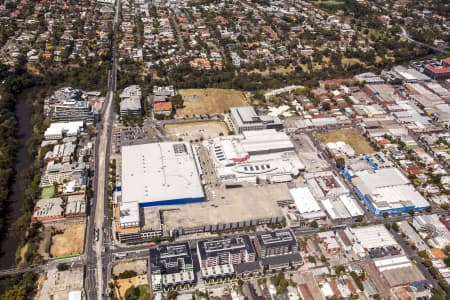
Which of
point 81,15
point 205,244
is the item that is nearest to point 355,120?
point 205,244

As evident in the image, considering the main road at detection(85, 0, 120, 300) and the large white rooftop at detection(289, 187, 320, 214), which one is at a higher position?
the large white rooftop at detection(289, 187, 320, 214)

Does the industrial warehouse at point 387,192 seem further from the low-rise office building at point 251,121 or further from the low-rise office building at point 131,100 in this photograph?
the low-rise office building at point 131,100

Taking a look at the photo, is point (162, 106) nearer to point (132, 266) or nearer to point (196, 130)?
point (196, 130)

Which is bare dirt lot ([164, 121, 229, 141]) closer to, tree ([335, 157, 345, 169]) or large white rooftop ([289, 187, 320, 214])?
large white rooftop ([289, 187, 320, 214])

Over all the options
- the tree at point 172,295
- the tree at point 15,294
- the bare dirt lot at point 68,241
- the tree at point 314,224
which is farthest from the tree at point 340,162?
the tree at point 15,294

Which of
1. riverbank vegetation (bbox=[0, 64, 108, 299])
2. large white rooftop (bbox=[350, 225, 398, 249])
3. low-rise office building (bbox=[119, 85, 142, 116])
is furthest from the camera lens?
low-rise office building (bbox=[119, 85, 142, 116])

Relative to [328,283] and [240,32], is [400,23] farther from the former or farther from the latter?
[328,283]

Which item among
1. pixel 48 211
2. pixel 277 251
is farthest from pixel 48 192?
pixel 277 251

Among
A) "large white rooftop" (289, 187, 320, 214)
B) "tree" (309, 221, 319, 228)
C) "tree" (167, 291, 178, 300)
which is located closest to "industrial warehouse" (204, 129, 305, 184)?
"large white rooftop" (289, 187, 320, 214)
